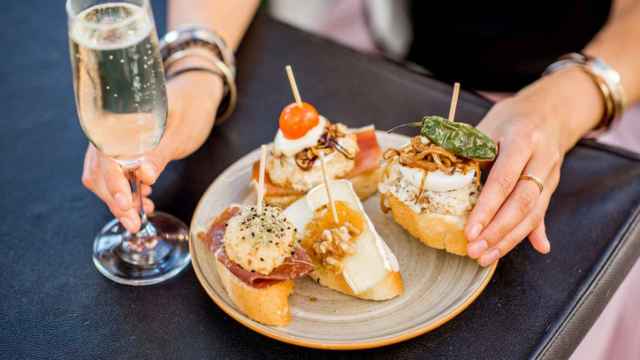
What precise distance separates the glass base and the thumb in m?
0.10

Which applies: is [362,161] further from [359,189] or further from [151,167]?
[151,167]

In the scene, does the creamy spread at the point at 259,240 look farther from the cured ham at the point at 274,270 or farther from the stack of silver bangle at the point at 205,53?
the stack of silver bangle at the point at 205,53

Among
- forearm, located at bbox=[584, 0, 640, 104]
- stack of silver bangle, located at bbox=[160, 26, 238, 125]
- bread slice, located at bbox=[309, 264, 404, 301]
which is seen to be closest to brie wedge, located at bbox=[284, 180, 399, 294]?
bread slice, located at bbox=[309, 264, 404, 301]

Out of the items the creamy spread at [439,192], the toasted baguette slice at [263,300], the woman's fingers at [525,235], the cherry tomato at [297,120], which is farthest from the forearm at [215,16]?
the woman's fingers at [525,235]

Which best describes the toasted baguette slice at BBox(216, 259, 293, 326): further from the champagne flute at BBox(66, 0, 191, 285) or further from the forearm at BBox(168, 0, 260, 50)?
the forearm at BBox(168, 0, 260, 50)

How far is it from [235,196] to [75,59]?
43cm

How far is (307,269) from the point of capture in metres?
1.20

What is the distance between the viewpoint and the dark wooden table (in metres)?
1.19

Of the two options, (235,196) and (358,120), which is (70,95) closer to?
(235,196)

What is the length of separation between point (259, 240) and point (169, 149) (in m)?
0.39

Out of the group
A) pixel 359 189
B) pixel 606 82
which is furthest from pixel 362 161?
pixel 606 82

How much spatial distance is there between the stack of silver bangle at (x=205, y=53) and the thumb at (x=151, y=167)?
10.9 inches

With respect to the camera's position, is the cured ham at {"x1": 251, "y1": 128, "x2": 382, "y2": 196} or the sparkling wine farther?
the cured ham at {"x1": 251, "y1": 128, "x2": 382, "y2": 196}

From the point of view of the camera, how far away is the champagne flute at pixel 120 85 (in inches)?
45.1
